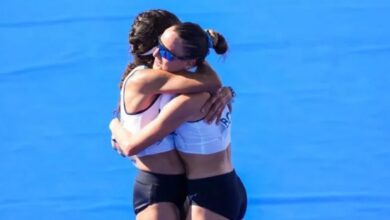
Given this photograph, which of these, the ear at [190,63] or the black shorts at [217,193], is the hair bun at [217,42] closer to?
the ear at [190,63]

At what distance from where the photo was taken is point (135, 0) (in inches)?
158

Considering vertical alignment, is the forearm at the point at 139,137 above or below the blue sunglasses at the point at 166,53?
below

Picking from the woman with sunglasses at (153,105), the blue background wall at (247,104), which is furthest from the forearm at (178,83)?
the blue background wall at (247,104)

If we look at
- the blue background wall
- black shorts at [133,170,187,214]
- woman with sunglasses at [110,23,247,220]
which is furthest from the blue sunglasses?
the blue background wall

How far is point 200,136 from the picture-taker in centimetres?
213

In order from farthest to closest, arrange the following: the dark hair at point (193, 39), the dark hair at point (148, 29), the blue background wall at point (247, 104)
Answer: the blue background wall at point (247, 104)
the dark hair at point (148, 29)
the dark hair at point (193, 39)

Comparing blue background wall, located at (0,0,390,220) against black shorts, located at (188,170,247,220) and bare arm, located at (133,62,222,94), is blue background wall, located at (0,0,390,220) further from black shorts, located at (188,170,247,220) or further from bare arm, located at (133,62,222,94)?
bare arm, located at (133,62,222,94)

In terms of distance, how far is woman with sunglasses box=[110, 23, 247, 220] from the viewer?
80.7 inches

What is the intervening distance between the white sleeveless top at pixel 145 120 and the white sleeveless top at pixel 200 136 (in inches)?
0.9

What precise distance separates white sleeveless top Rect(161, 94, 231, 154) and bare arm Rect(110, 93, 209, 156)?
0.04 metres

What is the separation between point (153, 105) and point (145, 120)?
0.05 metres

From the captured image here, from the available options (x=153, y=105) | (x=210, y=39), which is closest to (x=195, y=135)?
(x=153, y=105)

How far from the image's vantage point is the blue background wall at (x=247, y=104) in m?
2.94

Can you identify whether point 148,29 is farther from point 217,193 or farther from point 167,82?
point 217,193
